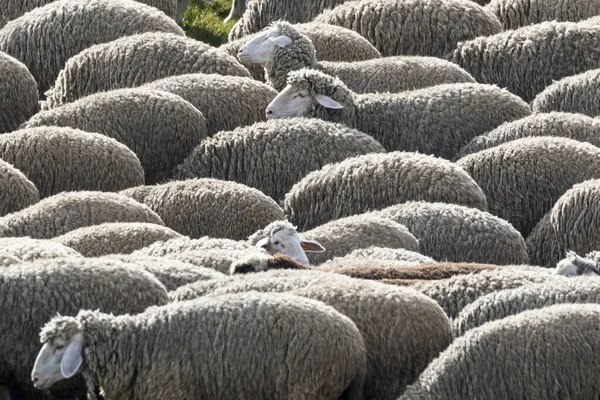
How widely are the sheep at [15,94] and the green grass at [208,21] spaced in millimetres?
3976

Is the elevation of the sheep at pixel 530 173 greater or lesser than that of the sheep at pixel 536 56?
greater

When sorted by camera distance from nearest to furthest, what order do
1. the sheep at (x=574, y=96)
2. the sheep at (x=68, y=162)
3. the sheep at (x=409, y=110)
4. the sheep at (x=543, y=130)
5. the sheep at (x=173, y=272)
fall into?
the sheep at (x=173, y=272), the sheep at (x=68, y=162), the sheep at (x=543, y=130), the sheep at (x=409, y=110), the sheep at (x=574, y=96)

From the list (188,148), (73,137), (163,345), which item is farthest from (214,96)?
(163,345)

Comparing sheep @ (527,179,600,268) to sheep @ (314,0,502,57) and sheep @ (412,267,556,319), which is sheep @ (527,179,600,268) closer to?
sheep @ (412,267,556,319)

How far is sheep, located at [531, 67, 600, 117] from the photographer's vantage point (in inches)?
498

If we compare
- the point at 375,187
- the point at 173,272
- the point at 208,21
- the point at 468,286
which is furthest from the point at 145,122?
the point at 208,21

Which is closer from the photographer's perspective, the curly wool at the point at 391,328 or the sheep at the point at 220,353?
the sheep at the point at 220,353

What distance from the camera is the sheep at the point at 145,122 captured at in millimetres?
11898

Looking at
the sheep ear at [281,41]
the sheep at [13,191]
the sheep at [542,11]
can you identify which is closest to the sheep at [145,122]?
the sheep ear at [281,41]

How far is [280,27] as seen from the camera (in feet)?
43.5

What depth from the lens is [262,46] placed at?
13.1 meters

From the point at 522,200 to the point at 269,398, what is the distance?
4342mm

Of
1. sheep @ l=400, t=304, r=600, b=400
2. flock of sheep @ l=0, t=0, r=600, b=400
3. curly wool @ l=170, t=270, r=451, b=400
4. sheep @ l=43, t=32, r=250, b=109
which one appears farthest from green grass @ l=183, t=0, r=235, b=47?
sheep @ l=400, t=304, r=600, b=400

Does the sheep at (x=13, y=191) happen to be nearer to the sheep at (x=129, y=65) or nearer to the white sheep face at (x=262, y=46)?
the sheep at (x=129, y=65)
